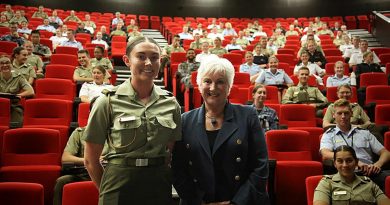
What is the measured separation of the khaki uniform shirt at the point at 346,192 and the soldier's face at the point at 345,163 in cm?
5

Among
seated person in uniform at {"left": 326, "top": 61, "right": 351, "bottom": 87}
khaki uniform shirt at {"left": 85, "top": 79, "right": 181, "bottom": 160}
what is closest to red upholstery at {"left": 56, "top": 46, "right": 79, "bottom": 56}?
seated person in uniform at {"left": 326, "top": 61, "right": 351, "bottom": 87}

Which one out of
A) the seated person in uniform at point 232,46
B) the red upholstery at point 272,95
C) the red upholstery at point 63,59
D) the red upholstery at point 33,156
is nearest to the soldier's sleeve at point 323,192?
the red upholstery at point 33,156

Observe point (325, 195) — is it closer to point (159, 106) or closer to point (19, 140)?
point (159, 106)

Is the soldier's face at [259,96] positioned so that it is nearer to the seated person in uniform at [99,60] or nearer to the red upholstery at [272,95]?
the red upholstery at [272,95]

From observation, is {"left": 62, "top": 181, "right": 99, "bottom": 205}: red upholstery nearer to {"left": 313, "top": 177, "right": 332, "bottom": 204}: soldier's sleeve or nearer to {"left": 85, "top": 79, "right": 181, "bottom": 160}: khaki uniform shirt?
{"left": 85, "top": 79, "right": 181, "bottom": 160}: khaki uniform shirt

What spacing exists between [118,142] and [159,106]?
0.54ft

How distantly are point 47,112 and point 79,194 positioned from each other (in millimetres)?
Result: 1606

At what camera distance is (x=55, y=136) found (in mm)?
2529

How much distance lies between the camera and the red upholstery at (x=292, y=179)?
241 cm

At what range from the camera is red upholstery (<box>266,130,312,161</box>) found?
2.71 metres

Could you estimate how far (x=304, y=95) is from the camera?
409 centimetres

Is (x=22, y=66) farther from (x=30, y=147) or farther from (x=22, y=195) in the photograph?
(x=22, y=195)

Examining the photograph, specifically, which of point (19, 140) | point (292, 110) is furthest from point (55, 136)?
point (292, 110)

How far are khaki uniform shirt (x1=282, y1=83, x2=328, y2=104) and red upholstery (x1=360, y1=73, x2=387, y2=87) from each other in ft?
2.39
